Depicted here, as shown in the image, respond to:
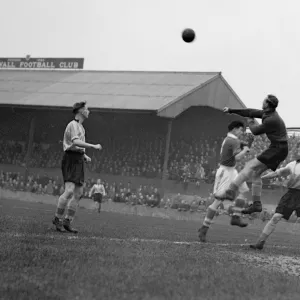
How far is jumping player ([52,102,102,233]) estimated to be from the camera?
9.73 m

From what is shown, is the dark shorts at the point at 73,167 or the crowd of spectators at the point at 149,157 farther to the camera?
the crowd of spectators at the point at 149,157

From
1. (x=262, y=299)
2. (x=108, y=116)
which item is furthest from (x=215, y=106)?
(x=262, y=299)

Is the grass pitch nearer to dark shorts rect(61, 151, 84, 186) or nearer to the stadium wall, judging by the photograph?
dark shorts rect(61, 151, 84, 186)

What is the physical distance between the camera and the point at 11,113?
36.7m

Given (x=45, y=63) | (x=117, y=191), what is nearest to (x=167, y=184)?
(x=117, y=191)

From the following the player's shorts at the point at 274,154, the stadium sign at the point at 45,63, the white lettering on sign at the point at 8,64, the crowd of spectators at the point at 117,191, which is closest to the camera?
the player's shorts at the point at 274,154

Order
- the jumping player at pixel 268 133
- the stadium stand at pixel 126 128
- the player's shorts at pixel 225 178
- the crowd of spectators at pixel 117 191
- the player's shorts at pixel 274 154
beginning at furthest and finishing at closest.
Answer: the stadium stand at pixel 126 128
the crowd of spectators at pixel 117 191
the player's shorts at pixel 225 178
the player's shorts at pixel 274 154
the jumping player at pixel 268 133

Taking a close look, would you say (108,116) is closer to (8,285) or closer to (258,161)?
(258,161)

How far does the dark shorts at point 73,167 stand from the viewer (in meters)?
9.73

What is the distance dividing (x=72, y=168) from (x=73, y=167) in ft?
0.07

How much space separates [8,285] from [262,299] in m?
1.91

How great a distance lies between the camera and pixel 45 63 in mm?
45281

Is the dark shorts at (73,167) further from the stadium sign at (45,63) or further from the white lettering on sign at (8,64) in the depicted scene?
the white lettering on sign at (8,64)

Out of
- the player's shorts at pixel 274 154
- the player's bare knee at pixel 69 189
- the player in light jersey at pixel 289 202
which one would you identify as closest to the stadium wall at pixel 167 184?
the player in light jersey at pixel 289 202
